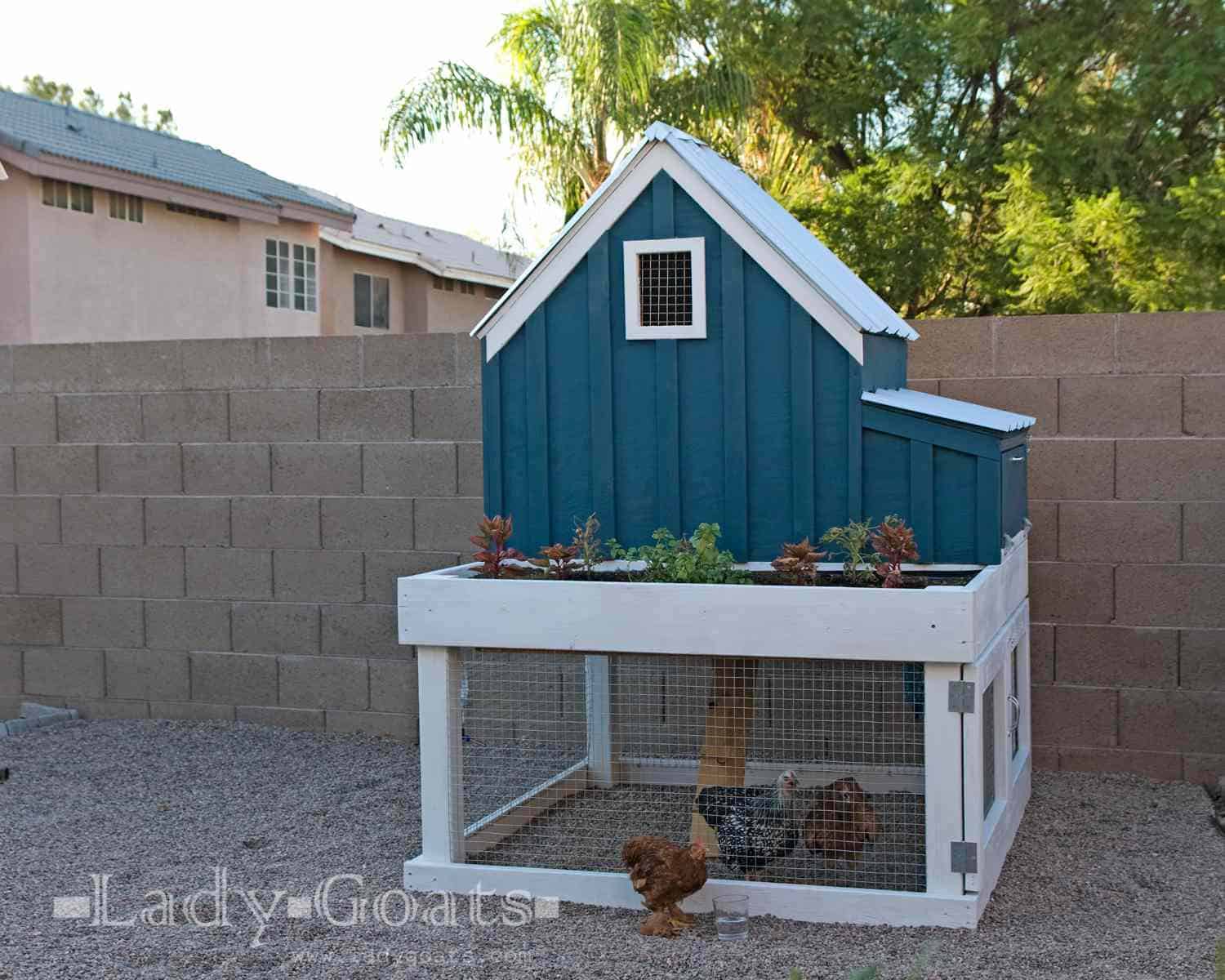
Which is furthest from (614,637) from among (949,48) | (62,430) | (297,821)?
(949,48)

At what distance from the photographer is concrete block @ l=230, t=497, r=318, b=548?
642cm

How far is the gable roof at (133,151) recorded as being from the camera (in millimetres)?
14766

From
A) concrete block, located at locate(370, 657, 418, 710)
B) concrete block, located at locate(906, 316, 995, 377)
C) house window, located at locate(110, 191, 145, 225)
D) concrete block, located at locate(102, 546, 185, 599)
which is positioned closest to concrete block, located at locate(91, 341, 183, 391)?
concrete block, located at locate(102, 546, 185, 599)

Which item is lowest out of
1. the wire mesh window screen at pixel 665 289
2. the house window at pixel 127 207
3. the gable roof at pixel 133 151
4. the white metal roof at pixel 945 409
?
the white metal roof at pixel 945 409

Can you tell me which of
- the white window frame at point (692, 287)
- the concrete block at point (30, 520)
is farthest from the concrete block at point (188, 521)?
the white window frame at point (692, 287)

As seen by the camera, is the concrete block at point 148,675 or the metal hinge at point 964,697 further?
the concrete block at point 148,675

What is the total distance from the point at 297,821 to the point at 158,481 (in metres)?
2.20

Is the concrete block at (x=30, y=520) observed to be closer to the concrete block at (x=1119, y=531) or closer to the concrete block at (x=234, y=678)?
the concrete block at (x=234, y=678)

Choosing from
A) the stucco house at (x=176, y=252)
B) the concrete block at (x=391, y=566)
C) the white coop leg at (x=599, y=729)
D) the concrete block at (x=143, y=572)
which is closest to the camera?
the white coop leg at (x=599, y=729)

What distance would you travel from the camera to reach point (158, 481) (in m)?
6.66

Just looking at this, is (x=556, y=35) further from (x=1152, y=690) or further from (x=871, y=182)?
(x=1152, y=690)

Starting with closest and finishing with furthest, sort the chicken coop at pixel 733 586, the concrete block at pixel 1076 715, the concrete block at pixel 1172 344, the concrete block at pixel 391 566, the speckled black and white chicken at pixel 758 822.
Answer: the chicken coop at pixel 733 586
the speckled black and white chicken at pixel 758 822
the concrete block at pixel 1172 344
the concrete block at pixel 1076 715
the concrete block at pixel 391 566

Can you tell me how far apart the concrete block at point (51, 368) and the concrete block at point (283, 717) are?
5.70 ft

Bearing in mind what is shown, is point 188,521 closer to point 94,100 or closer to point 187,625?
point 187,625
